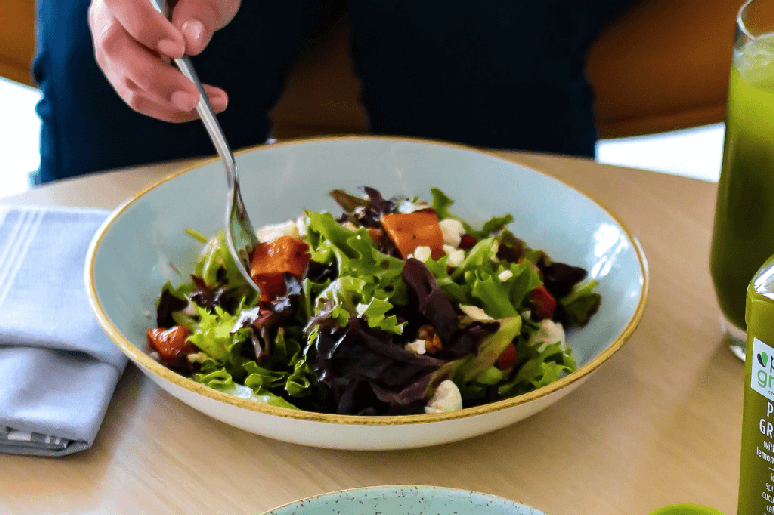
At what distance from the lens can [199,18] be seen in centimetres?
112

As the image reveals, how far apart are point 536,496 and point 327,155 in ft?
2.22

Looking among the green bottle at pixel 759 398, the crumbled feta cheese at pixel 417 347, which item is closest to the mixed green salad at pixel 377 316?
the crumbled feta cheese at pixel 417 347

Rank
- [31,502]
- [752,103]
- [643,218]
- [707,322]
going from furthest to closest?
[643,218] → [707,322] → [752,103] → [31,502]

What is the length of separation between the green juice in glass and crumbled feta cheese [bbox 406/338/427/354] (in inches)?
14.8

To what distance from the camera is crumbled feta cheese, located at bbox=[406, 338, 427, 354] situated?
90 centimetres

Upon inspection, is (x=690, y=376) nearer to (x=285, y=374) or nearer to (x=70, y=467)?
(x=285, y=374)

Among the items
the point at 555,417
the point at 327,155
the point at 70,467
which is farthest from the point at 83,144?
the point at 555,417

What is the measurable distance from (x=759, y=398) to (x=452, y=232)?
529 millimetres

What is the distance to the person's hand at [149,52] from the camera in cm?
102

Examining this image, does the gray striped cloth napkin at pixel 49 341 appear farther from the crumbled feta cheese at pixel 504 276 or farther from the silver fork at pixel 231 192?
the crumbled feta cheese at pixel 504 276

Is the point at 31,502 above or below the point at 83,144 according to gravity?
above

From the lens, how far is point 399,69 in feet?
6.09

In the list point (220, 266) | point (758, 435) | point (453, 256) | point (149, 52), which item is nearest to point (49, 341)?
point (220, 266)

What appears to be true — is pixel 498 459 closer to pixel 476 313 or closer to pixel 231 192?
pixel 476 313
